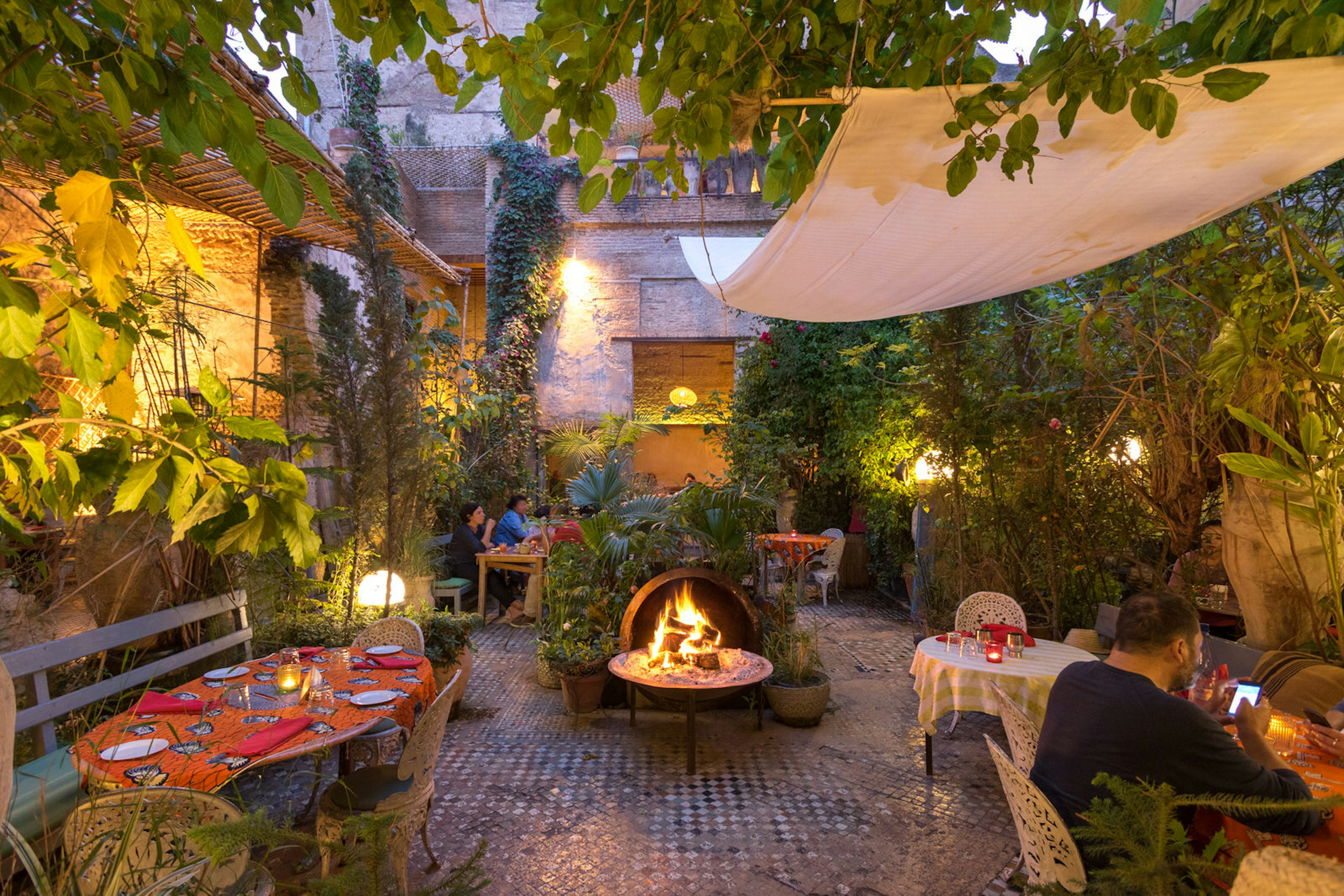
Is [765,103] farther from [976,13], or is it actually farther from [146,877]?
[146,877]

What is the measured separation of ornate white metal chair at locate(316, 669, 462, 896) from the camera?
9.56 ft

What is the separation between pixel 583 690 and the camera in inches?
217

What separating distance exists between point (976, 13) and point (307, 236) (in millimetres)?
6550

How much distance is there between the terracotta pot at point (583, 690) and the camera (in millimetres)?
5496

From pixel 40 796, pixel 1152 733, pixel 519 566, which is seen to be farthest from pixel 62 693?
pixel 1152 733

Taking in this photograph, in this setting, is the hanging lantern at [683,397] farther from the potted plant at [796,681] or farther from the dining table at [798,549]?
the potted plant at [796,681]

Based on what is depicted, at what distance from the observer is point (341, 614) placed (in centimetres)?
544

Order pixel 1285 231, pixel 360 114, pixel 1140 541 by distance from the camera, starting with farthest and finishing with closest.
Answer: pixel 360 114 < pixel 1140 541 < pixel 1285 231

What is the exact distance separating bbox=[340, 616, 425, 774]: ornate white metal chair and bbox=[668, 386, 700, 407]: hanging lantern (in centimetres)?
1070

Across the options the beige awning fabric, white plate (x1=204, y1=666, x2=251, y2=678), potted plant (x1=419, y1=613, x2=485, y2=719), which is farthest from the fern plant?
potted plant (x1=419, y1=613, x2=485, y2=719)

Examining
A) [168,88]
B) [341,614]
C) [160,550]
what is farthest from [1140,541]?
[160,550]

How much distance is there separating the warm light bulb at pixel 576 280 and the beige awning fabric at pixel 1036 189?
10.6m

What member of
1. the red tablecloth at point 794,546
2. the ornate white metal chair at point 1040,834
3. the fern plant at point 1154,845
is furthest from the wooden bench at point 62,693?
the red tablecloth at point 794,546

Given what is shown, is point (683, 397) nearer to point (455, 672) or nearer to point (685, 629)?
point (685, 629)
